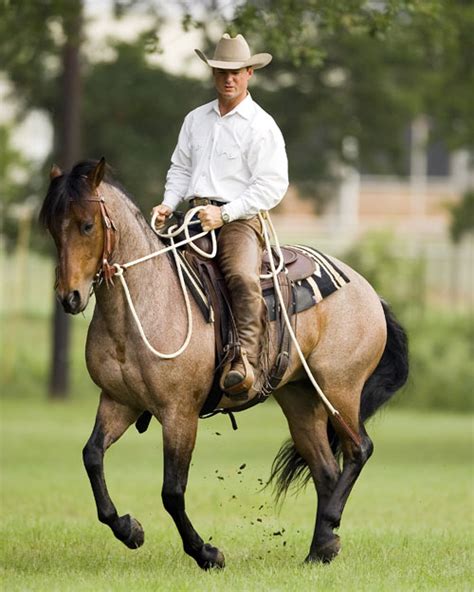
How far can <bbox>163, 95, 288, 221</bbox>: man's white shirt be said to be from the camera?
32.0 feet

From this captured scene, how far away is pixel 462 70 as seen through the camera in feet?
75.8

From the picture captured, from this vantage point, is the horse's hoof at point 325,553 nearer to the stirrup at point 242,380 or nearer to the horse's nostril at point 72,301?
the stirrup at point 242,380

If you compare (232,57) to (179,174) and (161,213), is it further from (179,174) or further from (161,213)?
(161,213)

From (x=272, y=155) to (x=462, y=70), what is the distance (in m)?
13.9

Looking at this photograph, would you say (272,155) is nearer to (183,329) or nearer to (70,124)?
(183,329)

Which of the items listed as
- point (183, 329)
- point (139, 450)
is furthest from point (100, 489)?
point (139, 450)

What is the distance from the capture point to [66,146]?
28656 mm

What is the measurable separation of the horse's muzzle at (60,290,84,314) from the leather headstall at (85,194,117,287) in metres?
0.36

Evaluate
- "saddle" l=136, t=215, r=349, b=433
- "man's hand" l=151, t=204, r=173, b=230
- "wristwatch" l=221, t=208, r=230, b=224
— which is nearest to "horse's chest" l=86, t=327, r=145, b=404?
"saddle" l=136, t=215, r=349, b=433

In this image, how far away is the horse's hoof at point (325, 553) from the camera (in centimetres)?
1012

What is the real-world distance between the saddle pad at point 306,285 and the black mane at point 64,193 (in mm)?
858

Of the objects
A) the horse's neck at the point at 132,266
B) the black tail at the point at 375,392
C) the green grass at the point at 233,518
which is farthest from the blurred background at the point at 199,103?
the horse's neck at the point at 132,266

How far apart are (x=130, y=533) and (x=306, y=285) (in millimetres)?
1946

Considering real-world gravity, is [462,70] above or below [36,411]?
above
